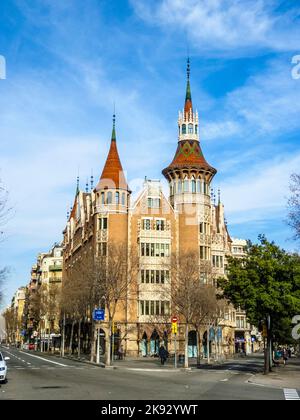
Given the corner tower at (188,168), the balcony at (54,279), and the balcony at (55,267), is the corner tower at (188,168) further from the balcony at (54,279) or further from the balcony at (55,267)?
the balcony at (55,267)

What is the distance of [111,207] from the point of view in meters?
73.1

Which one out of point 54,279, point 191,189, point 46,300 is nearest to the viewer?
point 191,189

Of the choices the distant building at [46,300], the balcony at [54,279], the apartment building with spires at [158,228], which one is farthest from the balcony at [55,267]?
the apartment building with spires at [158,228]

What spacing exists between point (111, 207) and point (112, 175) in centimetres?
403

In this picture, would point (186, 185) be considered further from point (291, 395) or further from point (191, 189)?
point (291, 395)

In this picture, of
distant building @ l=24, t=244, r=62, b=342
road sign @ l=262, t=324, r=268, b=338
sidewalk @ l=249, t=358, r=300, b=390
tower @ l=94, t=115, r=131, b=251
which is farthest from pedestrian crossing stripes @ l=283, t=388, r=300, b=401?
distant building @ l=24, t=244, r=62, b=342

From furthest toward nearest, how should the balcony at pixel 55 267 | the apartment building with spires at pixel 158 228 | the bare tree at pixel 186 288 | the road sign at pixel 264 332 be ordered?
the balcony at pixel 55 267, the apartment building with spires at pixel 158 228, the bare tree at pixel 186 288, the road sign at pixel 264 332

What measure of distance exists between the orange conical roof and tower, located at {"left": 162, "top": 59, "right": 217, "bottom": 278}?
6961 mm

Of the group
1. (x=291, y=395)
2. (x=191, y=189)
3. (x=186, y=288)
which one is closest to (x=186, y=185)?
(x=191, y=189)

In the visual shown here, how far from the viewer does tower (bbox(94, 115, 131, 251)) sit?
238 feet

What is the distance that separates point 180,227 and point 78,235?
2157cm

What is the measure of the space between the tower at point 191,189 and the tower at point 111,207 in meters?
7.03

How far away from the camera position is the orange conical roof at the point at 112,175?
73125 mm

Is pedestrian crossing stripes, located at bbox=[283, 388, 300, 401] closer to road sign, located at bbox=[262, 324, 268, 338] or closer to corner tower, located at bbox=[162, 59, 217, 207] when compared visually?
road sign, located at bbox=[262, 324, 268, 338]
